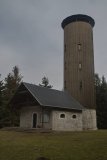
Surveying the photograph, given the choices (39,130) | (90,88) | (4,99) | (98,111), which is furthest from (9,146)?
(98,111)

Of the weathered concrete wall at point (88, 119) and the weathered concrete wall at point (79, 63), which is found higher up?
the weathered concrete wall at point (79, 63)

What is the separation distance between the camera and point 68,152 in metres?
14.5

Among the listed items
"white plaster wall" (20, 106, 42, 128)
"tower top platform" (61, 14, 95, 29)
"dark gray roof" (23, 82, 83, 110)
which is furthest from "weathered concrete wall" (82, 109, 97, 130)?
"tower top platform" (61, 14, 95, 29)

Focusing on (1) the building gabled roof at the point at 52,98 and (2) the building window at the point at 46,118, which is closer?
(1) the building gabled roof at the point at 52,98

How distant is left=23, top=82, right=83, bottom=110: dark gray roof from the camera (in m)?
28.9

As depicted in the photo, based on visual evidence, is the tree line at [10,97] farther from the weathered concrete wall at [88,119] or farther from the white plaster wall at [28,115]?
the weathered concrete wall at [88,119]

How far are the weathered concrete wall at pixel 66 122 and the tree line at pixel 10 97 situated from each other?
8261 mm

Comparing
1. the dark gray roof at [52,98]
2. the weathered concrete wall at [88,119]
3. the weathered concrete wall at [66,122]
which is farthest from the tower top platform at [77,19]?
the weathered concrete wall at [66,122]

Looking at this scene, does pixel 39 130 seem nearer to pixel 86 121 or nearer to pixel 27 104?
pixel 27 104

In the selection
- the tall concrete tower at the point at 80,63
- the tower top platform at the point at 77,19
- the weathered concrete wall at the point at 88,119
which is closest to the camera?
the weathered concrete wall at the point at 88,119

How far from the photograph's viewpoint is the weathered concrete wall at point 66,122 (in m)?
29.9

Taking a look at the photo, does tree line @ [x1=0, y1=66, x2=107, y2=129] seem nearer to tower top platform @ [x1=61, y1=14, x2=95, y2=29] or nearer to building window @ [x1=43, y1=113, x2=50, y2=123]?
building window @ [x1=43, y1=113, x2=50, y2=123]

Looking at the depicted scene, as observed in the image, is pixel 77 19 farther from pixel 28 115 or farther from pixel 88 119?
pixel 28 115

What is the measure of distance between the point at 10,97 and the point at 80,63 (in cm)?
1305
